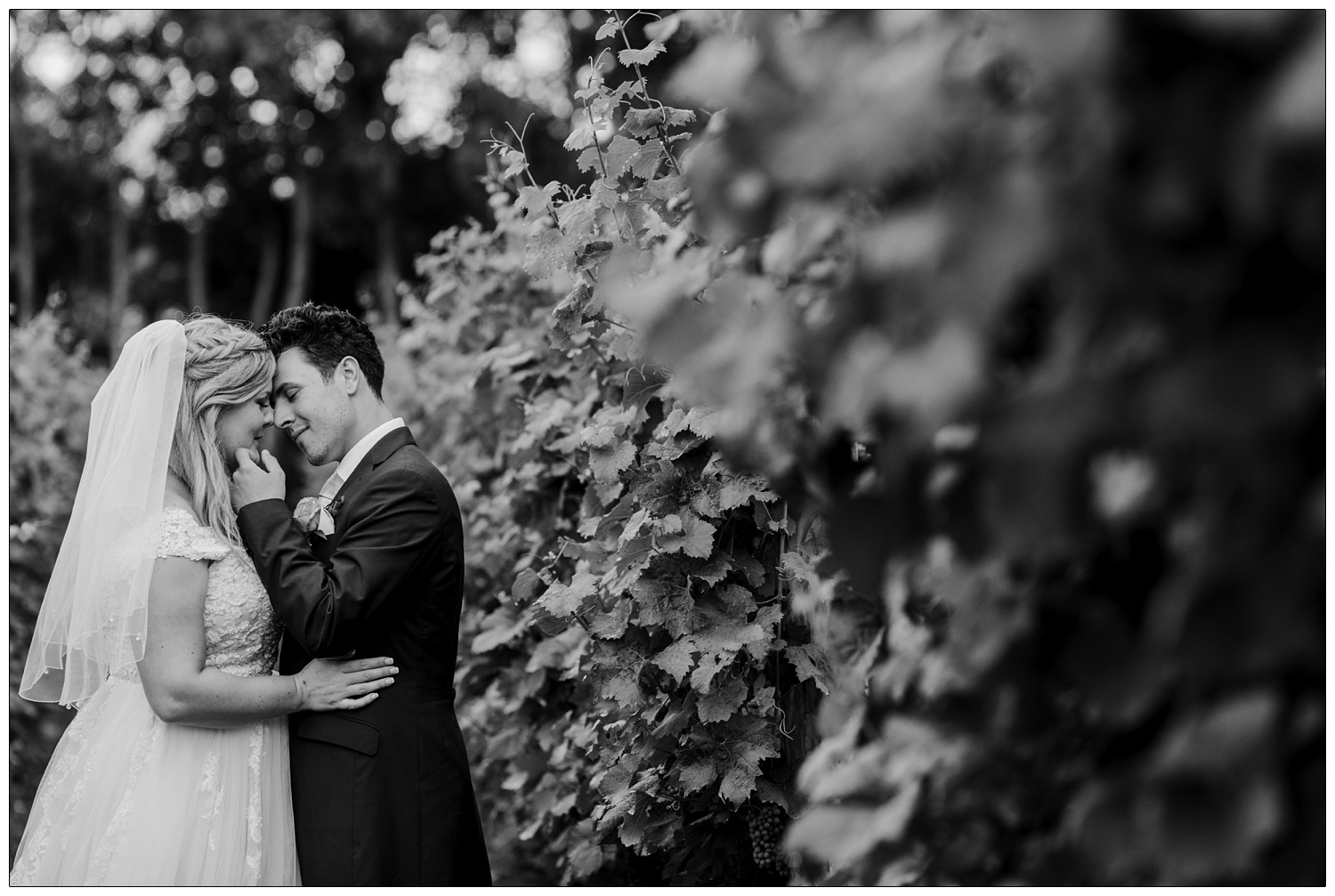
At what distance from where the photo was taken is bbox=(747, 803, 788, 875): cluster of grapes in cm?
255

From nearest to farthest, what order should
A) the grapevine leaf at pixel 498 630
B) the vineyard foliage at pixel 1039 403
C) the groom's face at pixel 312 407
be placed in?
the vineyard foliage at pixel 1039 403 < the groom's face at pixel 312 407 < the grapevine leaf at pixel 498 630

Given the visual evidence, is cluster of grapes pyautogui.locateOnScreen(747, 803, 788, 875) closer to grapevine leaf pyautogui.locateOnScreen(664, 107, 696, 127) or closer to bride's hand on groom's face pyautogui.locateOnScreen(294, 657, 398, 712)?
bride's hand on groom's face pyautogui.locateOnScreen(294, 657, 398, 712)

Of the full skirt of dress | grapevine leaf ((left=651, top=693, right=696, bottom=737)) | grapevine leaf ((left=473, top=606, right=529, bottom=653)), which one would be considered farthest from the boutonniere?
grapevine leaf ((left=651, top=693, right=696, bottom=737))

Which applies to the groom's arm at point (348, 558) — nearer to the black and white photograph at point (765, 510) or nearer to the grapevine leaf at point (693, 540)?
the black and white photograph at point (765, 510)

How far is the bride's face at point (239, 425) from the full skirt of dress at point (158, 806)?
68cm

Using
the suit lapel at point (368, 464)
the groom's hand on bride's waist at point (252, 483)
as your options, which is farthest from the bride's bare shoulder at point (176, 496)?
the suit lapel at point (368, 464)

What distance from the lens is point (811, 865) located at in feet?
6.21

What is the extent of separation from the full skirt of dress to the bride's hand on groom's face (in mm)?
227

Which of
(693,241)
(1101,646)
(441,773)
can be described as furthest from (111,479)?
(1101,646)

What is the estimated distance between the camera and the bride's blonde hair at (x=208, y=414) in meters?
3.04

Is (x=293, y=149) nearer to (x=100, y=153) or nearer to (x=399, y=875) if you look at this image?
(x=100, y=153)

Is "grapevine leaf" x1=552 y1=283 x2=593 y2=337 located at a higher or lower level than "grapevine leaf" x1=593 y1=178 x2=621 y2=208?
lower

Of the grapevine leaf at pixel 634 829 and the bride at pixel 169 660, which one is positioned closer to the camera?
the grapevine leaf at pixel 634 829

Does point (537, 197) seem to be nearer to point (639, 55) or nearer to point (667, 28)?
point (639, 55)
